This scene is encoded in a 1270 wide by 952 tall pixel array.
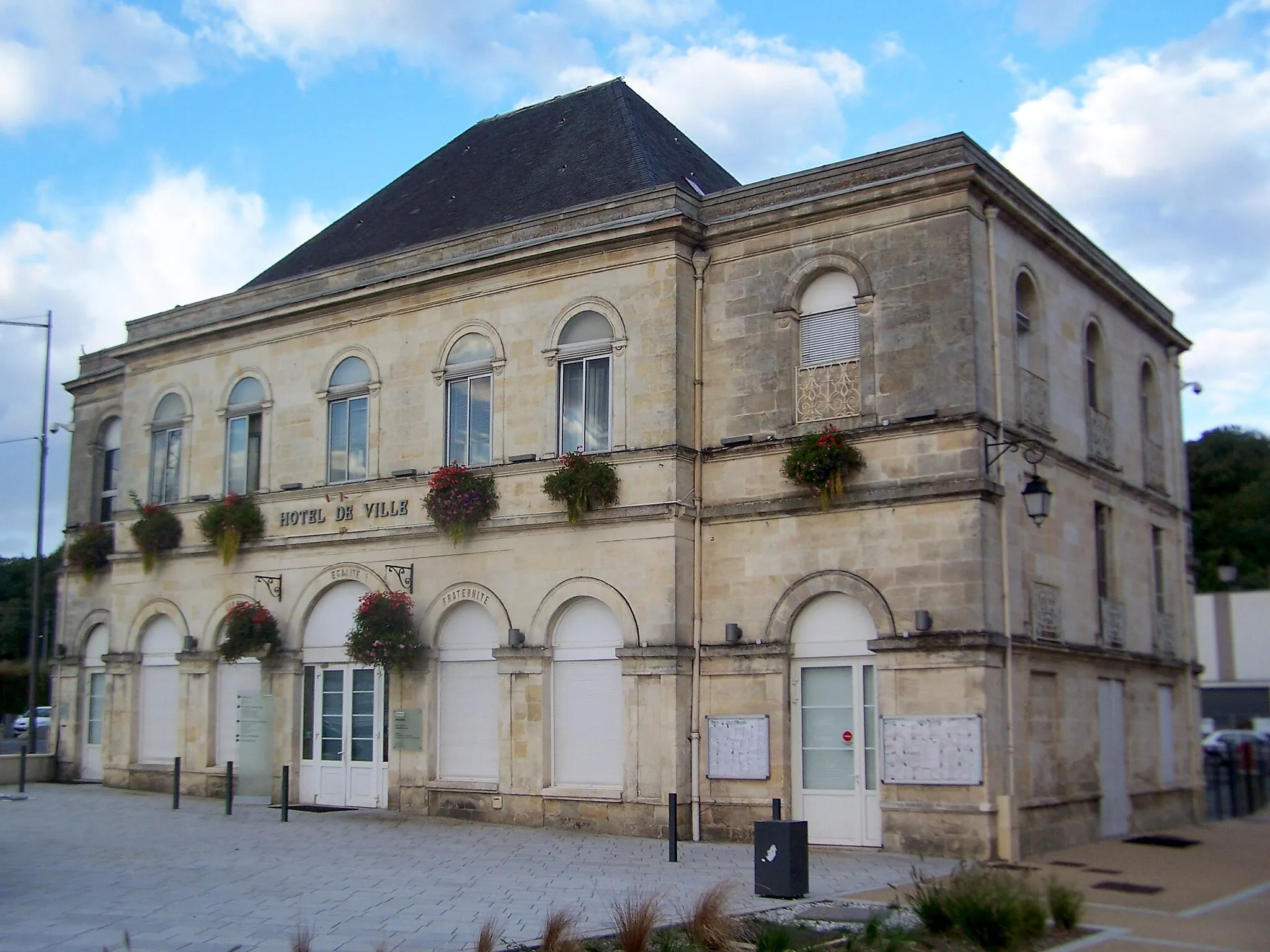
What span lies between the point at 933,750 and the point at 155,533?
14017 mm

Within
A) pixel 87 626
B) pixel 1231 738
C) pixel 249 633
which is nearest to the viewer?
pixel 249 633

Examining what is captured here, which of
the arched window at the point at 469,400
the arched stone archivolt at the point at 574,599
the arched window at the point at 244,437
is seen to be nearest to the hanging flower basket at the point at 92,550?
the arched window at the point at 244,437

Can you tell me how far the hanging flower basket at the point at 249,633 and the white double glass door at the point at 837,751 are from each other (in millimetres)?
8799

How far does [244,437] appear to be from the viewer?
22.9 m

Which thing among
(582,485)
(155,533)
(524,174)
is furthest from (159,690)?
(524,174)

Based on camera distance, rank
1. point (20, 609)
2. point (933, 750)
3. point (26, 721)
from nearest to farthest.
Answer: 1. point (933, 750)
2. point (26, 721)
3. point (20, 609)

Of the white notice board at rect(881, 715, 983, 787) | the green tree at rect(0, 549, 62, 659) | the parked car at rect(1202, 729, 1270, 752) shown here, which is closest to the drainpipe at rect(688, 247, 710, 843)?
the white notice board at rect(881, 715, 983, 787)

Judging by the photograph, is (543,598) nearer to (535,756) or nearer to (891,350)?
(535,756)

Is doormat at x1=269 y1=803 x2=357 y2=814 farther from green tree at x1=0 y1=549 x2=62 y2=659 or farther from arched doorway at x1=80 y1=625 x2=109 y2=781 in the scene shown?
green tree at x1=0 y1=549 x2=62 y2=659

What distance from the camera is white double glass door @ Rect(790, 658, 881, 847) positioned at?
53.5 ft

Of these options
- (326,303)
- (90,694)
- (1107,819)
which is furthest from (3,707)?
(1107,819)

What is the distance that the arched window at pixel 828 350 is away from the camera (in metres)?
17.2

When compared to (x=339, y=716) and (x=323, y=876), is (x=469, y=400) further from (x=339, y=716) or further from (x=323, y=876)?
(x=323, y=876)

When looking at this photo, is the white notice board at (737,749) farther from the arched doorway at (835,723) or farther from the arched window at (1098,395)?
the arched window at (1098,395)
